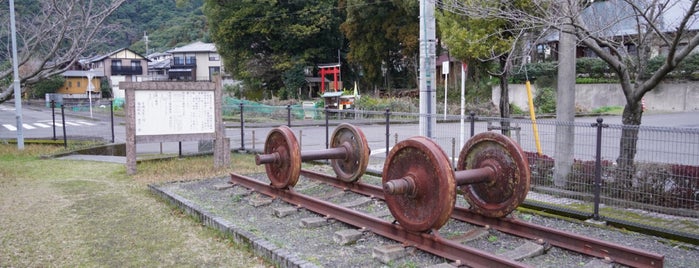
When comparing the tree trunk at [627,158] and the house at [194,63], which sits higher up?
the house at [194,63]

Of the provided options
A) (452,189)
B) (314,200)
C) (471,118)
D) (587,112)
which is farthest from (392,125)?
(452,189)

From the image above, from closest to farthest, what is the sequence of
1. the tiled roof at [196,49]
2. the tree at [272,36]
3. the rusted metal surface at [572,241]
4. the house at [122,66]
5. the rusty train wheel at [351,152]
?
the rusted metal surface at [572,241]
the rusty train wheel at [351,152]
the tree at [272,36]
the tiled roof at [196,49]
the house at [122,66]

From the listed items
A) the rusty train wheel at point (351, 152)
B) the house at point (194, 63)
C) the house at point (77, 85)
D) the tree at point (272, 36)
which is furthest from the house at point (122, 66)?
the rusty train wheel at point (351, 152)

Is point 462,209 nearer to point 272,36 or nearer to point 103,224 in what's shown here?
point 103,224

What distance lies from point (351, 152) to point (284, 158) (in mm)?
1158

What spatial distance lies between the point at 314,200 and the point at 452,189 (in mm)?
2653

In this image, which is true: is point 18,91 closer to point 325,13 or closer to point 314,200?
point 314,200

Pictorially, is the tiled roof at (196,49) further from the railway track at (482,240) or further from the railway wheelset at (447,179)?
the railway wheelset at (447,179)

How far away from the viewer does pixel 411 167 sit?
5.79 m

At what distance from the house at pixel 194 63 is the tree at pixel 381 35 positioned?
2686cm

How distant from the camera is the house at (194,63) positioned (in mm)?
61000

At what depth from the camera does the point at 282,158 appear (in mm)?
8133

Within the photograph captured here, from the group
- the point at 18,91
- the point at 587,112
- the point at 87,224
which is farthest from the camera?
the point at 587,112

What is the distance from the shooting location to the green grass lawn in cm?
575
